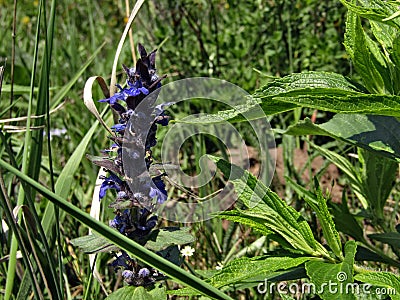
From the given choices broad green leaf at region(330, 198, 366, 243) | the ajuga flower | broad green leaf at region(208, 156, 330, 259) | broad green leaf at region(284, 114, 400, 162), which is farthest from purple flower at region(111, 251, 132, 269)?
broad green leaf at region(330, 198, 366, 243)

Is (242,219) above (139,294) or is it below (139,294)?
above

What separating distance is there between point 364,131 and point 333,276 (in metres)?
0.39

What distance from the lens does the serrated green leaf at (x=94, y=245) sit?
1.04 metres

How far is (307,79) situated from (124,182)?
36 cm

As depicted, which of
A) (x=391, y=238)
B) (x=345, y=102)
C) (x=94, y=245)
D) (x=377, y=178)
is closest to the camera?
(x=345, y=102)

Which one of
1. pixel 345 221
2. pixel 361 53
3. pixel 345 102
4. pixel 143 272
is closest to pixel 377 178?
pixel 345 221

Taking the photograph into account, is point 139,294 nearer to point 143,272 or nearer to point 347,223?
point 143,272

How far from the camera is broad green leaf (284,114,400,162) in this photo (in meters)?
1.16

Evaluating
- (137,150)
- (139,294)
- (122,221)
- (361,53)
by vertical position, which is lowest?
(139,294)

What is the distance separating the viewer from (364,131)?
48.2 inches

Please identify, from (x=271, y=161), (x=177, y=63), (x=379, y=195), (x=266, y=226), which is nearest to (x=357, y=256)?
(x=379, y=195)

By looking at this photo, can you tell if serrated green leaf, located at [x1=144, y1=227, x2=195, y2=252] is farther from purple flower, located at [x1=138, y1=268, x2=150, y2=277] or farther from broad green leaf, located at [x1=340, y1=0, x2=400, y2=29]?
broad green leaf, located at [x1=340, y1=0, x2=400, y2=29]

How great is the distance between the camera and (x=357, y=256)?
127cm

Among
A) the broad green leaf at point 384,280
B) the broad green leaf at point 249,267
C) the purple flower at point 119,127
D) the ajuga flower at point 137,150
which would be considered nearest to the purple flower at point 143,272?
the ajuga flower at point 137,150
